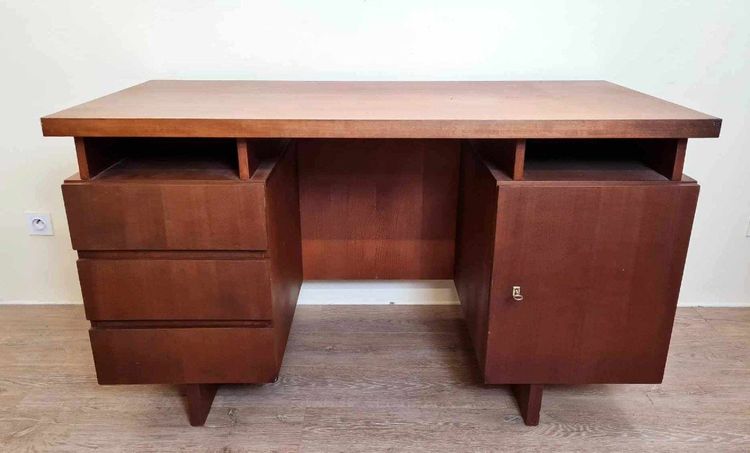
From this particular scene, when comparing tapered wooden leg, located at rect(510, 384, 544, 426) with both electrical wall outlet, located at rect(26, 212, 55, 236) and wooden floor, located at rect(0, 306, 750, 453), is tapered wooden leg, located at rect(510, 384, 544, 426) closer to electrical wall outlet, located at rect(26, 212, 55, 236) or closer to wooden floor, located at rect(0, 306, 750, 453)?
wooden floor, located at rect(0, 306, 750, 453)

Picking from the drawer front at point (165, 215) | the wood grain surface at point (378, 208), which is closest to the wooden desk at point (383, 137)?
the drawer front at point (165, 215)

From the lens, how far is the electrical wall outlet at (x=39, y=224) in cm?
168

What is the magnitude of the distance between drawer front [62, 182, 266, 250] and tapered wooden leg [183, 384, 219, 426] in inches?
14.4

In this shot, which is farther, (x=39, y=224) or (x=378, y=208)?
(x=39, y=224)

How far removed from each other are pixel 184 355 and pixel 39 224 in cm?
89

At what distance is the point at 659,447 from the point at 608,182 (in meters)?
0.61

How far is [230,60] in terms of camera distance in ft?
4.97

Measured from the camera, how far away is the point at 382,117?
984mm

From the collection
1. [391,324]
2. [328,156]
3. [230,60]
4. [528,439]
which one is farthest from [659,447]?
[230,60]

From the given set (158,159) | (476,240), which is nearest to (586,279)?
(476,240)

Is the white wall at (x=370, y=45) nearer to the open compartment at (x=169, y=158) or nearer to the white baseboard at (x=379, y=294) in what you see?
the open compartment at (x=169, y=158)

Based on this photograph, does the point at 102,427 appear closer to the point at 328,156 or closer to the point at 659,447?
the point at 328,156

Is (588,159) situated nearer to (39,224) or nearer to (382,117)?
(382,117)

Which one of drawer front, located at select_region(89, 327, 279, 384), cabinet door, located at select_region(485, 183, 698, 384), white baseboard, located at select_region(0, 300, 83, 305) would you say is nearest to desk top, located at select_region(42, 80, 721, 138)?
cabinet door, located at select_region(485, 183, 698, 384)
